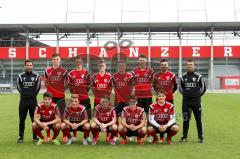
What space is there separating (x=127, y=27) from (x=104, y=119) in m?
30.8

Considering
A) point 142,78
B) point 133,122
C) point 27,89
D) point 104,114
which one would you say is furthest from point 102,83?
point 27,89

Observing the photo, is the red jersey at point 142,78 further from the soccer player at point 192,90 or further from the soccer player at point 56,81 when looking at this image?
the soccer player at point 56,81

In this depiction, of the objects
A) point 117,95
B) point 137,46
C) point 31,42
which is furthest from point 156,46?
point 117,95

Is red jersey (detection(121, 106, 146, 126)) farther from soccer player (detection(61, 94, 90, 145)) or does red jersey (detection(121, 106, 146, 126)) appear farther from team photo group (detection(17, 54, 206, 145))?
soccer player (detection(61, 94, 90, 145))

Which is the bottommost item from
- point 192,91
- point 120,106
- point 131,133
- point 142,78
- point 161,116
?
point 131,133

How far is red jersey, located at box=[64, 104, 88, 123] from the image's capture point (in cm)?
787

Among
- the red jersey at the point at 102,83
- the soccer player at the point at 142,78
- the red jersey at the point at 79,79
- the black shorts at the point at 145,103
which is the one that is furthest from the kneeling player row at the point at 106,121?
the black shorts at the point at 145,103

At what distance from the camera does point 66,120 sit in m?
7.82

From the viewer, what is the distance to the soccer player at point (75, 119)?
25.5ft

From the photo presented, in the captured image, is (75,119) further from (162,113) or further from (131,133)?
(162,113)

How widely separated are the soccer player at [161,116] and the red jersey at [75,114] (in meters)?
1.26

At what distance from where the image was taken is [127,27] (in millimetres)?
38250

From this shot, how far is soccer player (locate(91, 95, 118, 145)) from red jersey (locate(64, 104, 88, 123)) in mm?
213

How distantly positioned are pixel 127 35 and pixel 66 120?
32.4 metres
